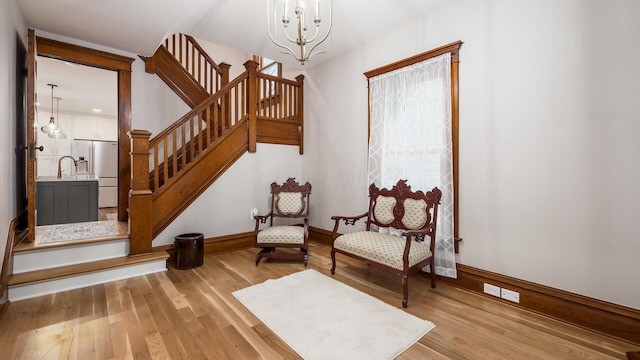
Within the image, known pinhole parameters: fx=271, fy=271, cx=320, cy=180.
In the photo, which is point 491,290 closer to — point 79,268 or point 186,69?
point 79,268

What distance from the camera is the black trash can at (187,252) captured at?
3.34m

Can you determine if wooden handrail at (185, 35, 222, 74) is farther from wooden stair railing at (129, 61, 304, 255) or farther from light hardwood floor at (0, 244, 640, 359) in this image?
light hardwood floor at (0, 244, 640, 359)

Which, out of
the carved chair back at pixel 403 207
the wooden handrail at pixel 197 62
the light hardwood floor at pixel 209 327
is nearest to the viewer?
the light hardwood floor at pixel 209 327

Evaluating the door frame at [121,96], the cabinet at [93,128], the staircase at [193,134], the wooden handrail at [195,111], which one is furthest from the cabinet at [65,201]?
the cabinet at [93,128]

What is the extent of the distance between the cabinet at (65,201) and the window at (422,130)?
190 inches

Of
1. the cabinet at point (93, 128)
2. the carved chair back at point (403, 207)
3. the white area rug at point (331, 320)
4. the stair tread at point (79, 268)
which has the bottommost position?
the white area rug at point (331, 320)

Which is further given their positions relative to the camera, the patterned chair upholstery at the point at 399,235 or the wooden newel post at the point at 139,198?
the wooden newel post at the point at 139,198

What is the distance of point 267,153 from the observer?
4.54m

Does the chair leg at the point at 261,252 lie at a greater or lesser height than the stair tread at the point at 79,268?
lesser

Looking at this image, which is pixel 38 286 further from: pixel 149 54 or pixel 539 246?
pixel 539 246

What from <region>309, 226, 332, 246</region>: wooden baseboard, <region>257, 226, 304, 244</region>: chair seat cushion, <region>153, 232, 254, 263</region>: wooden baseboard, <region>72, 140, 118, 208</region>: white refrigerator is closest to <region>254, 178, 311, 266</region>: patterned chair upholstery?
<region>257, 226, 304, 244</region>: chair seat cushion

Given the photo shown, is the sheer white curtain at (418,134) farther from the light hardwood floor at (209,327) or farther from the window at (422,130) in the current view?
the light hardwood floor at (209,327)

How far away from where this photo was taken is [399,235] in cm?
338

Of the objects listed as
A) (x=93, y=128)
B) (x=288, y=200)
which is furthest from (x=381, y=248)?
(x=93, y=128)
